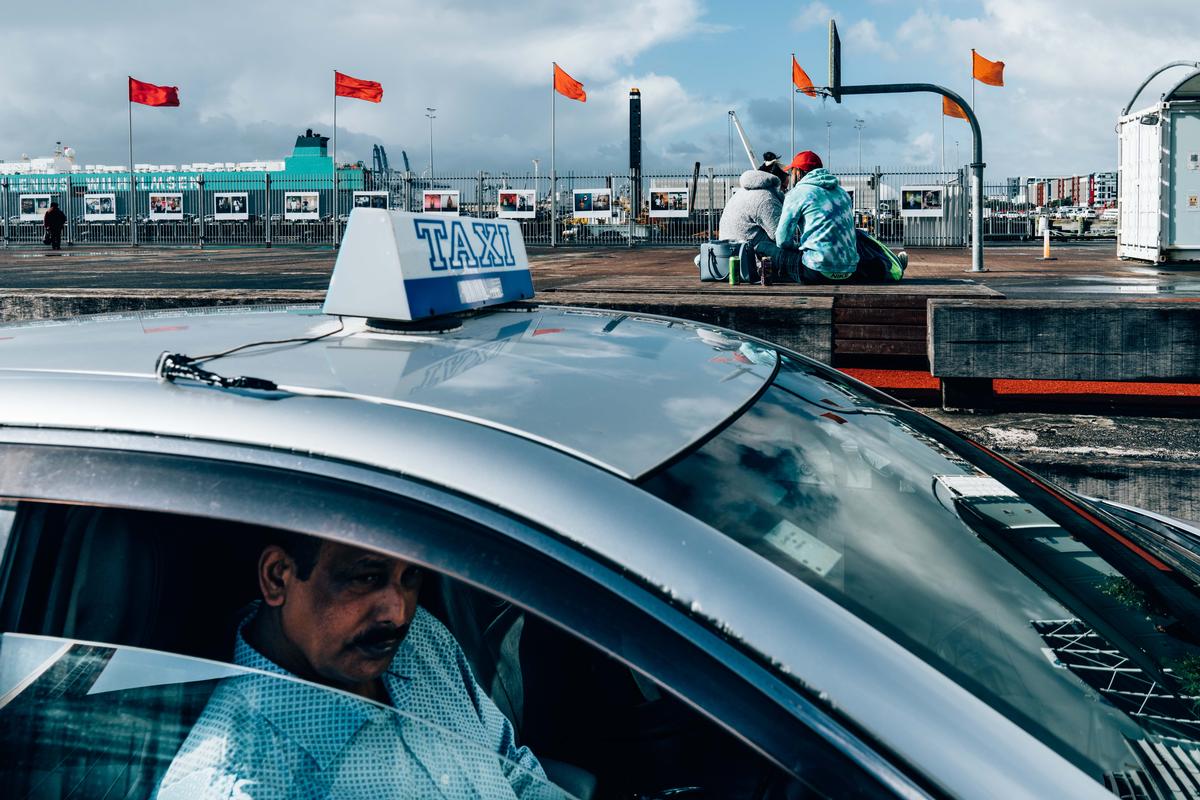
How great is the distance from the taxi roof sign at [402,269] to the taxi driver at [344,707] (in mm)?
448

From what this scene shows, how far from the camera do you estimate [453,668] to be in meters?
1.67

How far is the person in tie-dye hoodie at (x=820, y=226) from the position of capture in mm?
10312

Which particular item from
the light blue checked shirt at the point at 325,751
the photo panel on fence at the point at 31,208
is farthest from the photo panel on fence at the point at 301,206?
the light blue checked shirt at the point at 325,751

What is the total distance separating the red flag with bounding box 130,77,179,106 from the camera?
131 feet

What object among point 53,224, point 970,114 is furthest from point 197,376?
point 53,224

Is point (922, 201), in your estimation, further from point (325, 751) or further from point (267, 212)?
point (325, 751)

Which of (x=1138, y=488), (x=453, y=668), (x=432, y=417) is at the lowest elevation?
(x=1138, y=488)

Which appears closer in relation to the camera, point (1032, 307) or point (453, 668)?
point (453, 668)

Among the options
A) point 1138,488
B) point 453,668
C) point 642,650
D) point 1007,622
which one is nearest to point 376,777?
point 453,668

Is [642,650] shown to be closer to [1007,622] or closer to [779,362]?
[1007,622]

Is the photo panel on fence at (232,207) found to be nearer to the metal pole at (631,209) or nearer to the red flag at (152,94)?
the red flag at (152,94)

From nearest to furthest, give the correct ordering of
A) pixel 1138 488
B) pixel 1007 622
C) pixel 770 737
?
pixel 770 737 < pixel 1007 622 < pixel 1138 488

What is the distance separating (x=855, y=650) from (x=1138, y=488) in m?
4.10

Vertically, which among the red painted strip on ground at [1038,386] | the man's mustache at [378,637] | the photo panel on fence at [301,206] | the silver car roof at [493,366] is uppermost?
the photo panel on fence at [301,206]
